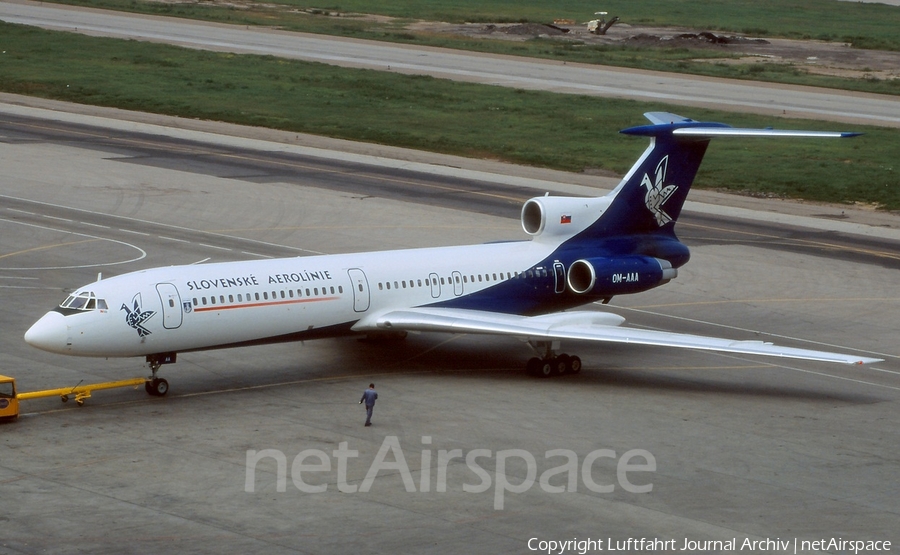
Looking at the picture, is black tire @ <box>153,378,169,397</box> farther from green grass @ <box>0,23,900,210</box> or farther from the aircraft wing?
green grass @ <box>0,23,900,210</box>

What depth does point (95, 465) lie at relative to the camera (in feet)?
88.0

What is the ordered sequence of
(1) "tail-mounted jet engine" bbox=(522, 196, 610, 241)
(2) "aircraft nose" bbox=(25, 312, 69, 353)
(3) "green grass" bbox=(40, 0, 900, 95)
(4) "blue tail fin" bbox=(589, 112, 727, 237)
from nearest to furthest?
(2) "aircraft nose" bbox=(25, 312, 69, 353)
(1) "tail-mounted jet engine" bbox=(522, 196, 610, 241)
(4) "blue tail fin" bbox=(589, 112, 727, 237)
(3) "green grass" bbox=(40, 0, 900, 95)

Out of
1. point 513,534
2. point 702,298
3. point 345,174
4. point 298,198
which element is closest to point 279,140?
point 345,174

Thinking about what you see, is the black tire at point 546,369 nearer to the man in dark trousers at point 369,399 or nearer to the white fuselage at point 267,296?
the white fuselage at point 267,296

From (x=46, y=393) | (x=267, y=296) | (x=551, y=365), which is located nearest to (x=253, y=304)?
→ (x=267, y=296)

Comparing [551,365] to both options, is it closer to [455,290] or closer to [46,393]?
[455,290]

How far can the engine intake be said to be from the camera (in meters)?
38.0

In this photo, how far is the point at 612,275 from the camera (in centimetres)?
3816

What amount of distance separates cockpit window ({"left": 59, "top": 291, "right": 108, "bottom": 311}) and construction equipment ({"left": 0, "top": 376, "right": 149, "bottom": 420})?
6.35 ft

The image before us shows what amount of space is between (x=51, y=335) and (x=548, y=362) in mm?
13151

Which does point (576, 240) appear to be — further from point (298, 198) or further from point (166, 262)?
point (298, 198)

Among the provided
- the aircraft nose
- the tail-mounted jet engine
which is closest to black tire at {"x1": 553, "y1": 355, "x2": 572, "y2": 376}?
the tail-mounted jet engine

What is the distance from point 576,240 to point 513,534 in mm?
16777

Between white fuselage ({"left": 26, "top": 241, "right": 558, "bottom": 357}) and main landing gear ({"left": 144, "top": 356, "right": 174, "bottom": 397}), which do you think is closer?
white fuselage ({"left": 26, "top": 241, "right": 558, "bottom": 357})
